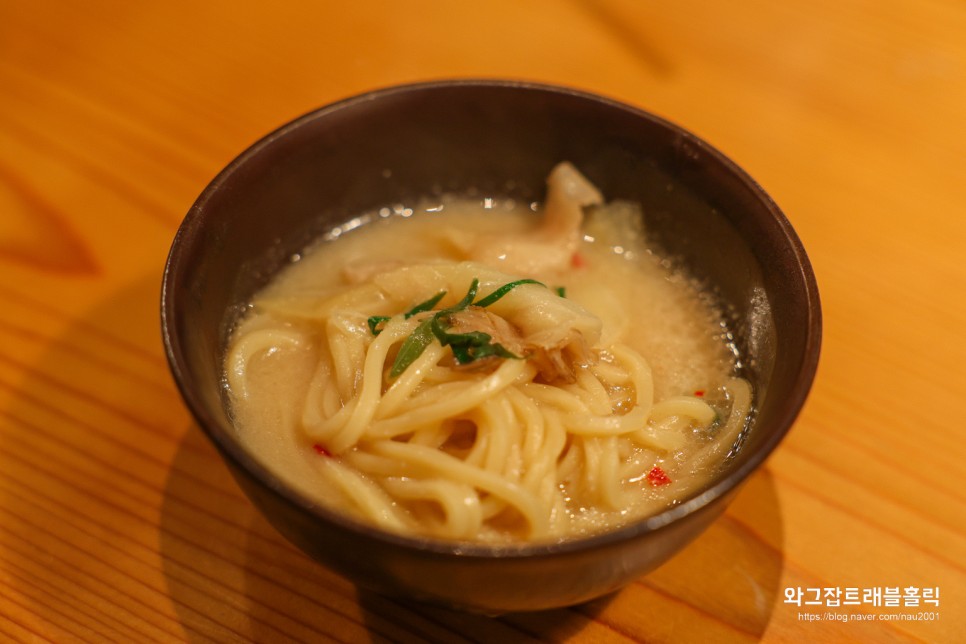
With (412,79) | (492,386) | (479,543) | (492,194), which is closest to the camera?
(479,543)

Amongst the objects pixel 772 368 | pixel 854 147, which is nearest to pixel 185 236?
pixel 772 368

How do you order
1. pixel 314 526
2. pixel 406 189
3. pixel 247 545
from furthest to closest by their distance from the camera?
pixel 406 189, pixel 247 545, pixel 314 526

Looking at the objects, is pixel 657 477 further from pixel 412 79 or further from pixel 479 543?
pixel 412 79

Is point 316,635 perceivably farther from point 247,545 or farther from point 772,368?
point 772,368

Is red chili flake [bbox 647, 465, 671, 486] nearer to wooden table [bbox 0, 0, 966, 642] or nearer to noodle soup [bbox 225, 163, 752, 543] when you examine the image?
noodle soup [bbox 225, 163, 752, 543]

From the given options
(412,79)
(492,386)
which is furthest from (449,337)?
(412,79)

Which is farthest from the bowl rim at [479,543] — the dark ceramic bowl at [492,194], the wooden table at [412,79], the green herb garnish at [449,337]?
the wooden table at [412,79]
